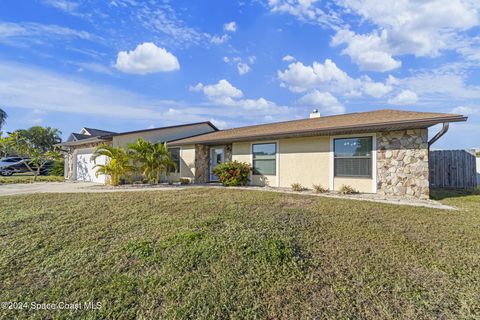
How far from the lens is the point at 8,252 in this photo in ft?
13.7

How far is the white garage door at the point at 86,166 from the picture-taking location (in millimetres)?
16234

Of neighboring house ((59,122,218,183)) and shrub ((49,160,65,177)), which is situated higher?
neighboring house ((59,122,218,183))

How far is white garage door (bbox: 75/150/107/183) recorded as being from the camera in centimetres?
1623

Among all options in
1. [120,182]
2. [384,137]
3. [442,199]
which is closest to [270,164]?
[384,137]

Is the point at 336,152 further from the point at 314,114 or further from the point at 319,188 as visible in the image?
the point at 314,114

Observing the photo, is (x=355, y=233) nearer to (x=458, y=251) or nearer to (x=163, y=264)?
(x=458, y=251)

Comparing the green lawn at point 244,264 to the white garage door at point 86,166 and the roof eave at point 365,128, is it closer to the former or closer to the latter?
the roof eave at point 365,128

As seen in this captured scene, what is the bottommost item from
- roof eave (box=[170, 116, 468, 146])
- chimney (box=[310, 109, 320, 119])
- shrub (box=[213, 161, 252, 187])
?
shrub (box=[213, 161, 252, 187])

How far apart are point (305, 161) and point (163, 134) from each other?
9880mm

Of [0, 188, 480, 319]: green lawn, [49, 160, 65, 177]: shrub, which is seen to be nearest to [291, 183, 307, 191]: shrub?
[0, 188, 480, 319]: green lawn

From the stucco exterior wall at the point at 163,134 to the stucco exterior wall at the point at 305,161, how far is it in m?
8.30

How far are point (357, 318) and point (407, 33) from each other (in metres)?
12.0

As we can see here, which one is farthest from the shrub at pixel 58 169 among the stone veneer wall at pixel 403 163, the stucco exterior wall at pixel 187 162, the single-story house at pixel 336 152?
the stone veneer wall at pixel 403 163

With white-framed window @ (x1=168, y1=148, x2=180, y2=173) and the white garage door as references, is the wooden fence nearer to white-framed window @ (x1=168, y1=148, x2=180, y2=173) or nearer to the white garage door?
white-framed window @ (x1=168, y1=148, x2=180, y2=173)
